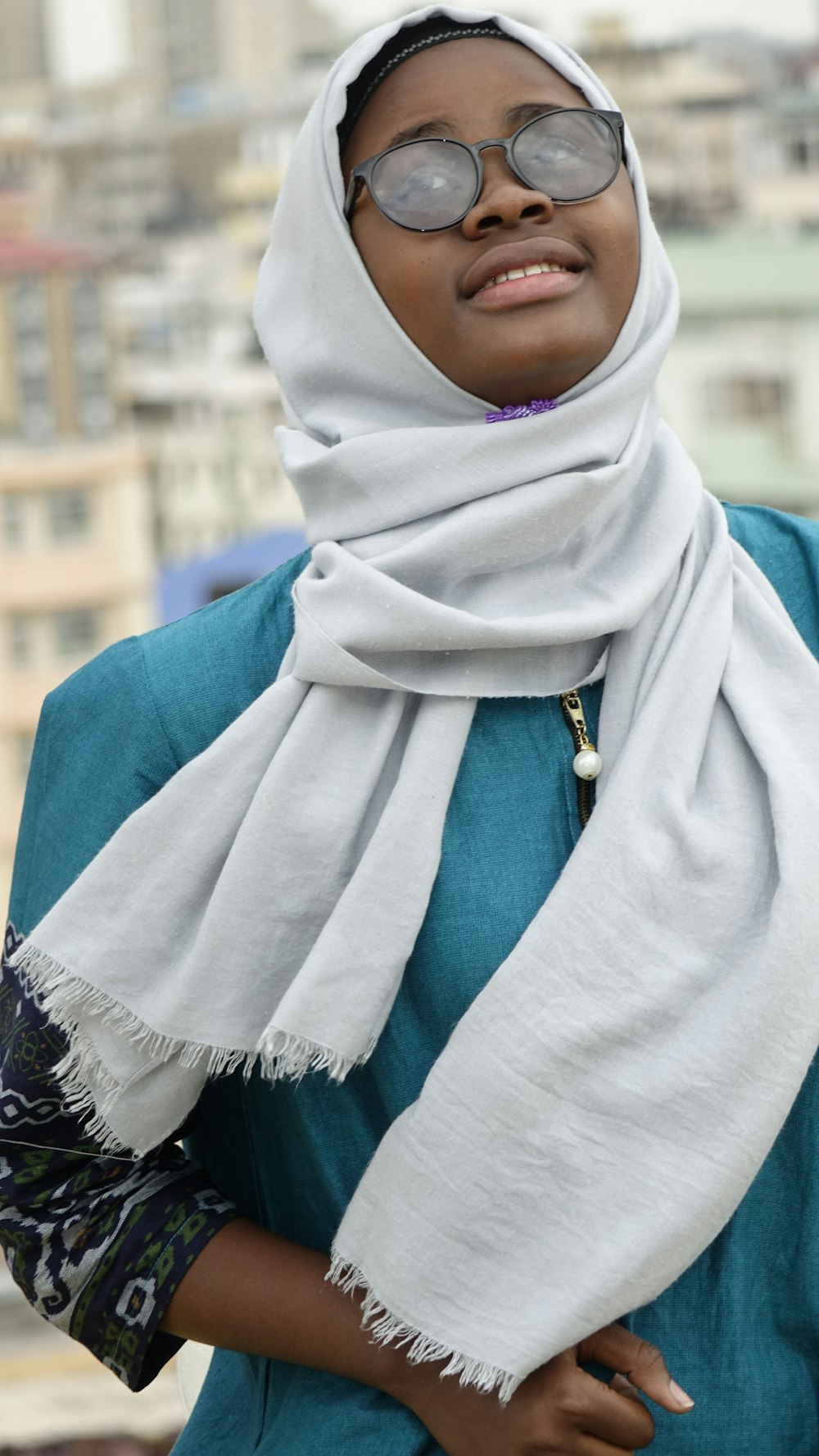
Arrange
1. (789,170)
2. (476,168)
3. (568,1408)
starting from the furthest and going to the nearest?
1. (789,170)
2. (476,168)
3. (568,1408)

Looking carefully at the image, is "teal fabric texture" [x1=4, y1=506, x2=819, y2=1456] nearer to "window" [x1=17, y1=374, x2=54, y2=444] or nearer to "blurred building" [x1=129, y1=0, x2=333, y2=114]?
"window" [x1=17, y1=374, x2=54, y2=444]

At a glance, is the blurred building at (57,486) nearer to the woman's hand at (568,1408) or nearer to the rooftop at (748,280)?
the rooftop at (748,280)

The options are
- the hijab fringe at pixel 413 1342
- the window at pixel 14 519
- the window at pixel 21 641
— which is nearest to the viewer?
the hijab fringe at pixel 413 1342

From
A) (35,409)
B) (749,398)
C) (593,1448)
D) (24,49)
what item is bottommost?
(749,398)

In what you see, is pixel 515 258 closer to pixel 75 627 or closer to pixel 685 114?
pixel 75 627

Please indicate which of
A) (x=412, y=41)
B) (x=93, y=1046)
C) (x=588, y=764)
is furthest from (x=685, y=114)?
(x=93, y=1046)

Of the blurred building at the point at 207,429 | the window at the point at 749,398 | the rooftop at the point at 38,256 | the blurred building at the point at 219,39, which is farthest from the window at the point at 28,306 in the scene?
the blurred building at the point at 219,39

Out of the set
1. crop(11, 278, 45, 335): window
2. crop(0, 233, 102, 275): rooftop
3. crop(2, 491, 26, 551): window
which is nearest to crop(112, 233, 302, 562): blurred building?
crop(0, 233, 102, 275): rooftop

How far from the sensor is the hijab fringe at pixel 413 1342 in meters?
0.95

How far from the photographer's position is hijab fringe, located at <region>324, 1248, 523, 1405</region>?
95 cm

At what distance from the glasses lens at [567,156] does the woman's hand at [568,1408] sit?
2.22 ft

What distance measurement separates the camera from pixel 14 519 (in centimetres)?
2364

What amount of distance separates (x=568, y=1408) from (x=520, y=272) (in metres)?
0.65

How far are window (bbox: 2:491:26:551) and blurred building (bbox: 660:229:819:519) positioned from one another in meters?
8.62
